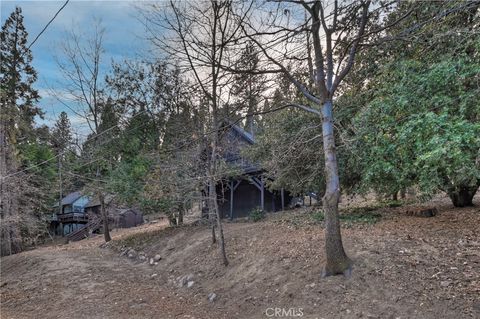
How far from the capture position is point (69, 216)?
90.6ft

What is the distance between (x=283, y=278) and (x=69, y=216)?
2740 centimetres

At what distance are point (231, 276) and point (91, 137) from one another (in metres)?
11.3

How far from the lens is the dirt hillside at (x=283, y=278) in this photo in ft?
14.4

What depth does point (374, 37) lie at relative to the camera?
21.7ft

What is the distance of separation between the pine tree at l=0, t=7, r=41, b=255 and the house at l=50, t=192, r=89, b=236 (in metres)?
10.2

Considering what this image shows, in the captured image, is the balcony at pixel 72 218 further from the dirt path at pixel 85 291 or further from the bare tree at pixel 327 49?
the bare tree at pixel 327 49

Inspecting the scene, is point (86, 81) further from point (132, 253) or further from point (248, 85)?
point (248, 85)

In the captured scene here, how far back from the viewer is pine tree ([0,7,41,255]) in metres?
10.4

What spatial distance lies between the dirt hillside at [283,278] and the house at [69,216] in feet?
61.7

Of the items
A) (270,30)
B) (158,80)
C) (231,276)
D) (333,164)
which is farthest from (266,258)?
(158,80)

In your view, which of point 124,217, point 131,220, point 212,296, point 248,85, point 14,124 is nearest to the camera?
point 212,296

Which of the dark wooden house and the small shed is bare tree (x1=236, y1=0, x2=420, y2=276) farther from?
the small shed

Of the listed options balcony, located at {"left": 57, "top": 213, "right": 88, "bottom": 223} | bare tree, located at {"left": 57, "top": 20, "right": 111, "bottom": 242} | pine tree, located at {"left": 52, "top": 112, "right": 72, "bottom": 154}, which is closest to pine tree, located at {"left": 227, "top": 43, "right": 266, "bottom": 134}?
bare tree, located at {"left": 57, "top": 20, "right": 111, "bottom": 242}

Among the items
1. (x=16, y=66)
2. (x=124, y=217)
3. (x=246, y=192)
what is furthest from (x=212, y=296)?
(x=124, y=217)
